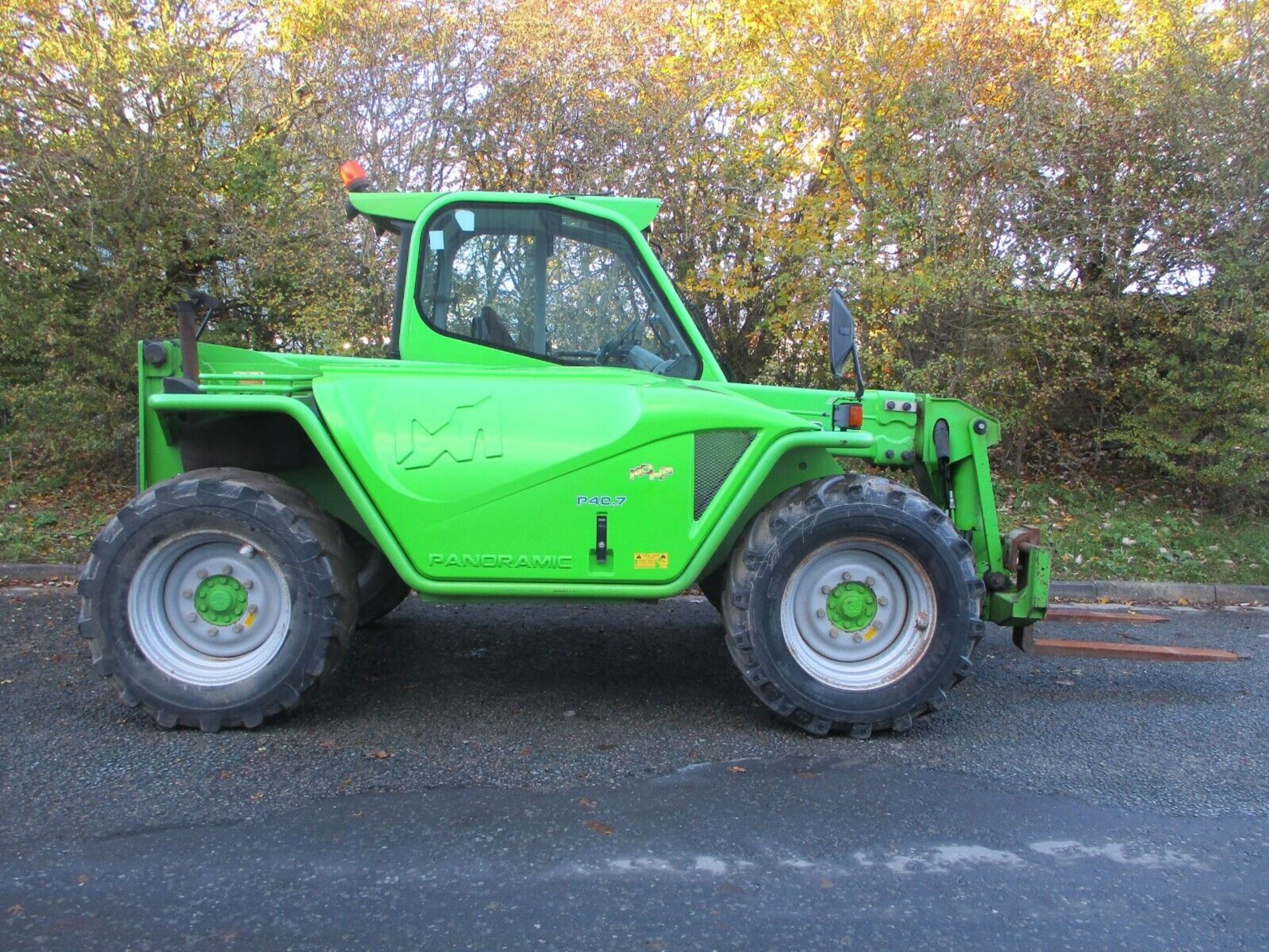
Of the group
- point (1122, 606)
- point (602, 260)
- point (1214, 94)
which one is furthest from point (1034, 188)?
point (602, 260)

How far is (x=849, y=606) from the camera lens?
4.20m

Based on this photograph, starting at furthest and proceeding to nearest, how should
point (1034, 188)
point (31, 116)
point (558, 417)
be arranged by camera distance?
point (1034, 188), point (31, 116), point (558, 417)

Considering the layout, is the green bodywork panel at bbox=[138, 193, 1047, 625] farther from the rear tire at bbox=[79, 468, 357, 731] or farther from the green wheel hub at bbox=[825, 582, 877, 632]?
A: the green wheel hub at bbox=[825, 582, 877, 632]

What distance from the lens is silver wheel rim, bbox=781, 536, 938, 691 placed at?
163 inches

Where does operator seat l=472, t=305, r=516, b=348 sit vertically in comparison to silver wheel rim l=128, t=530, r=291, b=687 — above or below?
above

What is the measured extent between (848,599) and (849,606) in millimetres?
29

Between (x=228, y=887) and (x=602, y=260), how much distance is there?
3.00 meters

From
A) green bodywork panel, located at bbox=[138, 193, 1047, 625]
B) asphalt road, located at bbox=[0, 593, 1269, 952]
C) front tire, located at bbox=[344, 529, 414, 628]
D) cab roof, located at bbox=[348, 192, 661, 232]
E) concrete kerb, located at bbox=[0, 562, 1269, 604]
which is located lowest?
asphalt road, located at bbox=[0, 593, 1269, 952]

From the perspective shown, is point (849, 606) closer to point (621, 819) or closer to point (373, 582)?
point (621, 819)

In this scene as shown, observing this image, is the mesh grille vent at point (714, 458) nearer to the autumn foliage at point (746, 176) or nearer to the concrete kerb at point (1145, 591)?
the concrete kerb at point (1145, 591)

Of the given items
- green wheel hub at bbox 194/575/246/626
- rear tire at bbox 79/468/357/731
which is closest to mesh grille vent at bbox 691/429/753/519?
rear tire at bbox 79/468/357/731

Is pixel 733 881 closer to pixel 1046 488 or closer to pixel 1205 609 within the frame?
pixel 1205 609

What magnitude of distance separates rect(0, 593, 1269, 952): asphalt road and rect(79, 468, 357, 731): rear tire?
0.18m

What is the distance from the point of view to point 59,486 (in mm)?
9461
